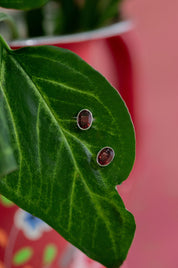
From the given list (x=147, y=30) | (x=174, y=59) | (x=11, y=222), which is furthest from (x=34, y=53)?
(x=147, y=30)

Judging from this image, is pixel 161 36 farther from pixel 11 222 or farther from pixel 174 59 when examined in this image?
pixel 11 222

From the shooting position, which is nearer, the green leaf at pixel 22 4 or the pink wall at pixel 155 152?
the green leaf at pixel 22 4

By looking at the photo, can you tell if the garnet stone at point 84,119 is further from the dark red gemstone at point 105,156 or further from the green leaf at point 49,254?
the green leaf at point 49,254

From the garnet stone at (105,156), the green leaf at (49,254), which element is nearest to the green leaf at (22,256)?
the green leaf at (49,254)

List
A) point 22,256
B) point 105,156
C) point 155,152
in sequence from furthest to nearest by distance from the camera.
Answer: point 155,152 < point 22,256 < point 105,156

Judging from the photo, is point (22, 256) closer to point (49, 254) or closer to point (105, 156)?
point (49, 254)

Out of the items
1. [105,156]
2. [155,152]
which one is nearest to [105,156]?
[105,156]
